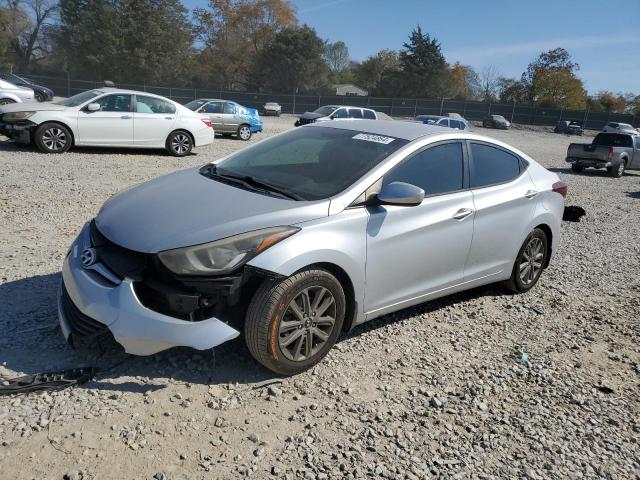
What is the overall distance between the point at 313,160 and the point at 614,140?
18.2 metres

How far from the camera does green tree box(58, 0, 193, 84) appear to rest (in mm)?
55312

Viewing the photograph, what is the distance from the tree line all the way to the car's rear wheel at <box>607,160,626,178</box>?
44.7 m

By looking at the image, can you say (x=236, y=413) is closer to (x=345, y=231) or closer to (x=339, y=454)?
(x=339, y=454)

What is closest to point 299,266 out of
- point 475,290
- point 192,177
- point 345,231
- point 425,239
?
point 345,231

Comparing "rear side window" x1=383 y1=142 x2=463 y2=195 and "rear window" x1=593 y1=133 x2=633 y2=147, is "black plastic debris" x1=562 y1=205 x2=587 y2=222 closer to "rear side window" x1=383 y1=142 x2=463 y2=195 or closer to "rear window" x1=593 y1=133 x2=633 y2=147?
"rear side window" x1=383 y1=142 x2=463 y2=195

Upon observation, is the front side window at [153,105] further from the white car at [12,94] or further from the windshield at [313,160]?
the windshield at [313,160]

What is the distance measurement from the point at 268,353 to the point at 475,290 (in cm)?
288

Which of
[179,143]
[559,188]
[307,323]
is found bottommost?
[307,323]

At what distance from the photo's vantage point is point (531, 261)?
527cm

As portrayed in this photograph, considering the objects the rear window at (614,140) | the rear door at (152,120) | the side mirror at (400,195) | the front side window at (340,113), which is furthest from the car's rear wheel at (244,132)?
the side mirror at (400,195)

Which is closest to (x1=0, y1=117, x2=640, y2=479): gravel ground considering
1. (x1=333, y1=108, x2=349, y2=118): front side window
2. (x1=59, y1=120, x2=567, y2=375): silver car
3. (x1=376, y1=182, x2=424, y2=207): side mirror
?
(x1=59, y1=120, x2=567, y2=375): silver car

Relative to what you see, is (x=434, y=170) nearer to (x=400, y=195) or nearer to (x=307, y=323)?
(x=400, y=195)

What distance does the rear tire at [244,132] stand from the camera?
20.3 meters

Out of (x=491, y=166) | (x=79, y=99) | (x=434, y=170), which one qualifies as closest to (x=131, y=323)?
(x=434, y=170)
